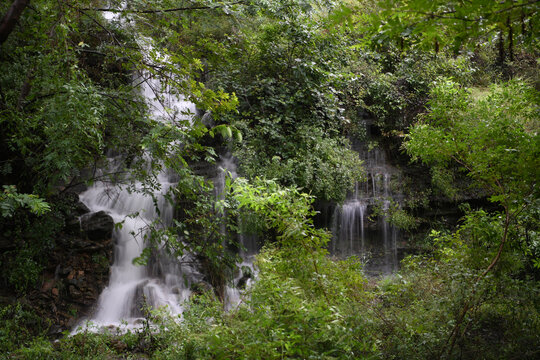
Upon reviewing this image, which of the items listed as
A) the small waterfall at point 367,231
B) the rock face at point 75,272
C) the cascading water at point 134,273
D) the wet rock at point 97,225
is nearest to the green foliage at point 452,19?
the cascading water at point 134,273

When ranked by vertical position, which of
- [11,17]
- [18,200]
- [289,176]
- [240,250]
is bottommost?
[240,250]

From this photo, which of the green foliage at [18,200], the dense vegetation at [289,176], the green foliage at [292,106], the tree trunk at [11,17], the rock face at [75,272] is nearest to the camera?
the dense vegetation at [289,176]

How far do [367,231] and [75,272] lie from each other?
7.00m

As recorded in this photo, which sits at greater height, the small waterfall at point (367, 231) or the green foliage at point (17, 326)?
the small waterfall at point (367, 231)

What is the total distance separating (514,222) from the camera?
489 centimetres

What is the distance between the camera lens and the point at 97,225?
7953 mm

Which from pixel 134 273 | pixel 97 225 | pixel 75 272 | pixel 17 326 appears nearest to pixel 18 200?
pixel 17 326

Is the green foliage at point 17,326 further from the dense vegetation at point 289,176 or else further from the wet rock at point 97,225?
the wet rock at point 97,225

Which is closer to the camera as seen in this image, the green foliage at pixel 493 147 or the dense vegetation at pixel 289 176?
the dense vegetation at pixel 289 176

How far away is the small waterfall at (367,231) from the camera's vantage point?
9.64 metres

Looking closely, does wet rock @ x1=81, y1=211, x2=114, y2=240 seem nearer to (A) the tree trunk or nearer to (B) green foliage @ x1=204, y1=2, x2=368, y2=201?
(B) green foliage @ x1=204, y1=2, x2=368, y2=201

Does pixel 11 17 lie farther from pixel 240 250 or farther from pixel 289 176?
pixel 240 250

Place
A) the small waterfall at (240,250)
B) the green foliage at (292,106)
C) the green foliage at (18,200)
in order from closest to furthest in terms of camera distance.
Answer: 1. the green foliage at (18,200)
2. the small waterfall at (240,250)
3. the green foliage at (292,106)

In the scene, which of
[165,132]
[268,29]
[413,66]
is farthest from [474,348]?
[413,66]
